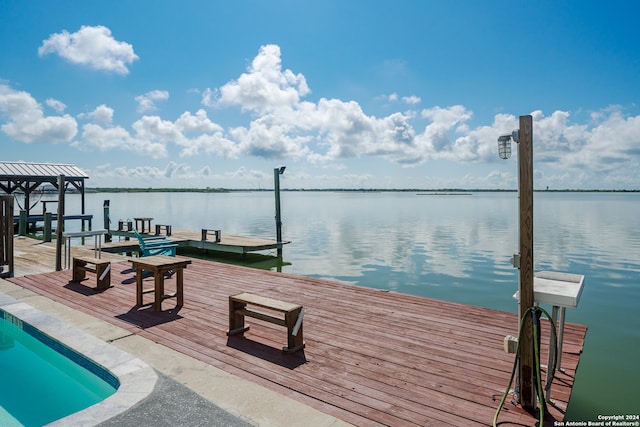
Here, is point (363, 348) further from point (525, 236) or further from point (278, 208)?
point (278, 208)

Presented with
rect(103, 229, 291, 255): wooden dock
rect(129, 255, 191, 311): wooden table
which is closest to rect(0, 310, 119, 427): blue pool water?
rect(129, 255, 191, 311): wooden table

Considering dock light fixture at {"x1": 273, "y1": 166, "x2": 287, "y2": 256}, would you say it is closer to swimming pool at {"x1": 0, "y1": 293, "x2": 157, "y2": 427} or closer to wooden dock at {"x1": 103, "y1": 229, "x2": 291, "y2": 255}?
wooden dock at {"x1": 103, "y1": 229, "x2": 291, "y2": 255}

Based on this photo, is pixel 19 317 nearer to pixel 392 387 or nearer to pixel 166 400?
pixel 166 400

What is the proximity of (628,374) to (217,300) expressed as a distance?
664 centimetres

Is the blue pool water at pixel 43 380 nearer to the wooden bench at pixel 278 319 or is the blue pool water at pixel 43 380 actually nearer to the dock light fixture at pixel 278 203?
the wooden bench at pixel 278 319

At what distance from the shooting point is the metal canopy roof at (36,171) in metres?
19.4

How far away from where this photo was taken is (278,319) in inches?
177

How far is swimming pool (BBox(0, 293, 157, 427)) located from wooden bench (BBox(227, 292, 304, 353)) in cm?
126

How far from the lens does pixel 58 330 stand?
190 inches

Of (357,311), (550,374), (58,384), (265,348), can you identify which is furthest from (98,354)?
(550,374)

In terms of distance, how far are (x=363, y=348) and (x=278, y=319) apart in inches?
41.5

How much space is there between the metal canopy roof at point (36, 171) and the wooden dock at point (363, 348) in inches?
623

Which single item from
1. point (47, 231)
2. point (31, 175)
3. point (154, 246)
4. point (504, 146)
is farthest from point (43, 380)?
point (31, 175)

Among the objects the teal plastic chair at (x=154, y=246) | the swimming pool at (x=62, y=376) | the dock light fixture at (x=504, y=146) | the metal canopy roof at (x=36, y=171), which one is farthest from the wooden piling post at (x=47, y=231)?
the dock light fixture at (x=504, y=146)
